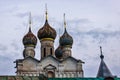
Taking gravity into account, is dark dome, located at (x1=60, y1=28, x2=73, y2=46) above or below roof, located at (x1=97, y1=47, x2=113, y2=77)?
above

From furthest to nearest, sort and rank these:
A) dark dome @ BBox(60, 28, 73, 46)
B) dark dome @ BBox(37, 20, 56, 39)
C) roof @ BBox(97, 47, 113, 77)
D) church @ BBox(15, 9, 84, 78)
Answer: dark dome @ BBox(60, 28, 73, 46), dark dome @ BBox(37, 20, 56, 39), church @ BBox(15, 9, 84, 78), roof @ BBox(97, 47, 113, 77)

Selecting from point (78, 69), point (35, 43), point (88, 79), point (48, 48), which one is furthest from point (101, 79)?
point (35, 43)

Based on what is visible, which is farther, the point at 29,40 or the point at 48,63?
the point at 29,40

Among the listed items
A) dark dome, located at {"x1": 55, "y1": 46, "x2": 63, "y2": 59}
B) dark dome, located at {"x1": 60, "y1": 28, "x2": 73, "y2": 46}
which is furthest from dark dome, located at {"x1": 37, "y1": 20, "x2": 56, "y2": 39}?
dark dome, located at {"x1": 55, "y1": 46, "x2": 63, "y2": 59}

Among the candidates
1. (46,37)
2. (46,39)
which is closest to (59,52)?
(46,39)

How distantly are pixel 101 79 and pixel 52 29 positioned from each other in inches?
557

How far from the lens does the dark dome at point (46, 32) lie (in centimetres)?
3806

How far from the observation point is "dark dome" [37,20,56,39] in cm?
3806

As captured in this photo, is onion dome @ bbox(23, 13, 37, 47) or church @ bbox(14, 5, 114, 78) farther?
onion dome @ bbox(23, 13, 37, 47)

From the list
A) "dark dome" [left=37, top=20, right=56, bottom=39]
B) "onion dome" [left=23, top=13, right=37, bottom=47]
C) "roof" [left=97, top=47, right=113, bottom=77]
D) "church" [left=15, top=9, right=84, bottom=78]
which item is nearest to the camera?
"roof" [left=97, top=47, right=113, bottom=77]

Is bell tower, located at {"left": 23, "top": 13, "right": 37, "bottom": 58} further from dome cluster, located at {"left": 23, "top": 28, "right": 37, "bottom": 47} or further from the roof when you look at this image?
the roof

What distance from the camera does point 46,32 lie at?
3825 cm

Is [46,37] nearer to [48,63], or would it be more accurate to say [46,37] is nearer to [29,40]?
[29,40]

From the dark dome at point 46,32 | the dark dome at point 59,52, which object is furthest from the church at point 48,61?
the dark dome at point 59,52
